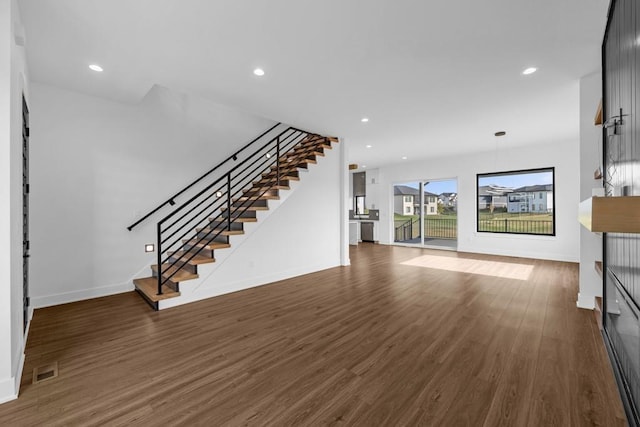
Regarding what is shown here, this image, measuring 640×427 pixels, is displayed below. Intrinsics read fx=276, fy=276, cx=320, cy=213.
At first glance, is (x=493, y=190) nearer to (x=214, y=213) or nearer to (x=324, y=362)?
(x=214, y=213)

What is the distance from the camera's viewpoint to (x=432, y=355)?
2.24 meters

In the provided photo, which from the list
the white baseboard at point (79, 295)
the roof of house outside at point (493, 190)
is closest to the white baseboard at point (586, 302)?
the roof of house outside at point (493, 190)

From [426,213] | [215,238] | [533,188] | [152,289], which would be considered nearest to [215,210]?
[215,238]

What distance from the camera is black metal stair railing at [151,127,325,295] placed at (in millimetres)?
3936

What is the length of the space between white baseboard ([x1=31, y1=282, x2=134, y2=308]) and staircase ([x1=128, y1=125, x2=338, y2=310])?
0.20 meters

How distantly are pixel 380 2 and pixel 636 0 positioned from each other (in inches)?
56.7

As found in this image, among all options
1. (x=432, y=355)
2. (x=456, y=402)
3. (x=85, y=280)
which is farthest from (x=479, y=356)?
(x=85, y=280)

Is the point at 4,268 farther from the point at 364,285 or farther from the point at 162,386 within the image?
the point at 364,285

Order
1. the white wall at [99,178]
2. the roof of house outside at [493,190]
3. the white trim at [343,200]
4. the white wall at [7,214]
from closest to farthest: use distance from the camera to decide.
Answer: the white wall at [7,214], the white wall at [99,178], the white trim at [343,200], the roof of house outside at [493,190]

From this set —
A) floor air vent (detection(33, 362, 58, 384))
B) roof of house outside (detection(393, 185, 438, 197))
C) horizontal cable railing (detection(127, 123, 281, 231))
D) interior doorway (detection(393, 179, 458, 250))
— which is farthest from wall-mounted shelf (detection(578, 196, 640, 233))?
roof of house outside (detection(393, 185, 438, 197))

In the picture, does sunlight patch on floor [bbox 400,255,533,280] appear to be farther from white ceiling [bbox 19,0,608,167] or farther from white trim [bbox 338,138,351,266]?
white ceiling [bbox 19,0,608,167]

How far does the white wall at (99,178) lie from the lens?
3.47 meters

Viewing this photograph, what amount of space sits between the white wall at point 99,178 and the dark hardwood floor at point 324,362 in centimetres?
51

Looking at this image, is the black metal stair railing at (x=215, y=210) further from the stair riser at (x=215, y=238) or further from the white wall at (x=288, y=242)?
the white wall at (x=288, y=242)
